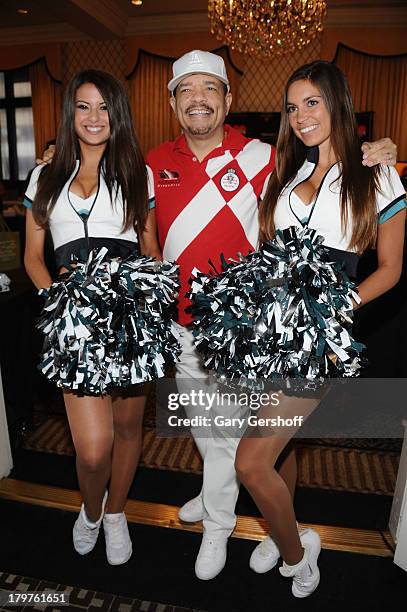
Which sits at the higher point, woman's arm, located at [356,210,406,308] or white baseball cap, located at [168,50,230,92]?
white baseball cap, located at [168,50,230,92]

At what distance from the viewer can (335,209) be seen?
1378mm

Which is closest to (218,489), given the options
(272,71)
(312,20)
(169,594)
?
(169,594)

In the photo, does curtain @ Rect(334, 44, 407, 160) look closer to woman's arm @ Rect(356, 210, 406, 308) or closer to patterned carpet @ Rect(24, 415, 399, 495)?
patterned carpet @ Rect(24, 415, 399, 495)

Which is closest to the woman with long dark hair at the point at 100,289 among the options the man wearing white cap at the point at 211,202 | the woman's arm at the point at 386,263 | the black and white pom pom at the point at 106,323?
the black and white pom pom at the point at 106,323

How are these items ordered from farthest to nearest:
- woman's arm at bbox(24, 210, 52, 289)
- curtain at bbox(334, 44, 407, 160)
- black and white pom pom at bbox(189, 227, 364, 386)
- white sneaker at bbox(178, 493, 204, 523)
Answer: curtain at bbox(334, 44, 407, 160)
white sneaker at bbox(178, 493, 204, 523)
woman's arm at bbox(24, 210, 52, 289)
black and white pom pom at bbox(189, 227, 364, 386)

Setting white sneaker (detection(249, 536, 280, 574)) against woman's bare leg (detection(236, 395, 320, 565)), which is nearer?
woman's bare leg (detection(236, 395, 320, 565))

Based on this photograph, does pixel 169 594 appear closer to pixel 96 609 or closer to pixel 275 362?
pixel 96 609

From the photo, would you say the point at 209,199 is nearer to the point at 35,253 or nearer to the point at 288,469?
the point at 35,253

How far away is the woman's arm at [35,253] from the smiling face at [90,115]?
0.31 metres

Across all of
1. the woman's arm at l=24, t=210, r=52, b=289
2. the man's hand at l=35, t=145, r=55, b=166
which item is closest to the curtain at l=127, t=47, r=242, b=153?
the man's hand at l=35, t=145, r=55, b=166

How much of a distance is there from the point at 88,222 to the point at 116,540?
1.08m

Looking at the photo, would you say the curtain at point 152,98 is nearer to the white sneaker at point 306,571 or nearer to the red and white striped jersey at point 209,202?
the red and white striped jersey at point 209,202

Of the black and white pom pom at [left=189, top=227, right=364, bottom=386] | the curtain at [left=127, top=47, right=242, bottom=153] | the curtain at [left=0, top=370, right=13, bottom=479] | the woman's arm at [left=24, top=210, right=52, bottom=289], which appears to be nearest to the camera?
the black and white pom pom at [left=189, top=227, right=364, bottom=386]

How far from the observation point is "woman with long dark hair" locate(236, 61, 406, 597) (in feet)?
4.47
